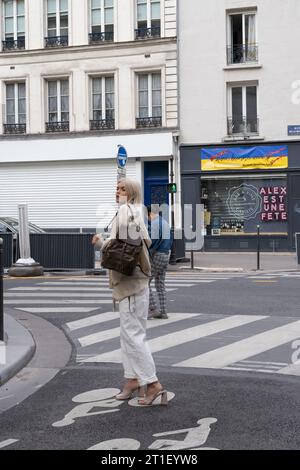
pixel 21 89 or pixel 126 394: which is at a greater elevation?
pixel 21 89

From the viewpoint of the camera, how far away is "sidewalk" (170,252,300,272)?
19.6 m

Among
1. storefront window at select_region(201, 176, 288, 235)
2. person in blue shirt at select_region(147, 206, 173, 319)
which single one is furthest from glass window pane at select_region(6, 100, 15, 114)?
person in blue shirt at select_region(147, 206, 173, 319)

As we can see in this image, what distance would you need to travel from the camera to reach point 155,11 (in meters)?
26.4

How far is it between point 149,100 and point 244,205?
5689 mm

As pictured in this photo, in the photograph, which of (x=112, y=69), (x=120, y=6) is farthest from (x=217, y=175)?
(x=120, y=6)

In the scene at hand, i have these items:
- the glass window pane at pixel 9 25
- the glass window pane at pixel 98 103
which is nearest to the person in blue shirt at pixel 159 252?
the glass window pane at pixel 98 103

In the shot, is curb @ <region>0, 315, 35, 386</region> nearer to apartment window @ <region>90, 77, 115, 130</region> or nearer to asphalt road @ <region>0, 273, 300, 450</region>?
asphalt road @ <region>0, 273, 300, 450</region>

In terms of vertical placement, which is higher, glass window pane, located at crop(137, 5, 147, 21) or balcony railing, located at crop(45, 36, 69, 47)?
glass window pane, located at crop(137, 5, 147, 21)

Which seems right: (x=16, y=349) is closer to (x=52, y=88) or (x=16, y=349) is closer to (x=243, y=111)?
(x=243, y=111)

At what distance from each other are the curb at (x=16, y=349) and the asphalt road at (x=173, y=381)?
4.4 inches

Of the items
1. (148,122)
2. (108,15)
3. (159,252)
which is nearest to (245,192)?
(148,122)

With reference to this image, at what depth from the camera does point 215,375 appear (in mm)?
6527

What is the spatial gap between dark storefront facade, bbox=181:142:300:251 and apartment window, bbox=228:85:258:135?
2.63 ft
